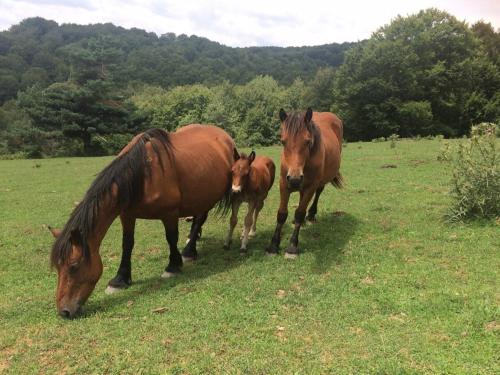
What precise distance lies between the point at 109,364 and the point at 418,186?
31.6 feet

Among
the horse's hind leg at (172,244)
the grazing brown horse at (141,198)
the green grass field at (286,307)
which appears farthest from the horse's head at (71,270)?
the horse's hind leg at (172,244)

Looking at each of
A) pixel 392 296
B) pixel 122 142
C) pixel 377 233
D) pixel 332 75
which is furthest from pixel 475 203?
pixel 332 75

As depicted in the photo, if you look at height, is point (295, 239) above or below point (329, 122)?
below

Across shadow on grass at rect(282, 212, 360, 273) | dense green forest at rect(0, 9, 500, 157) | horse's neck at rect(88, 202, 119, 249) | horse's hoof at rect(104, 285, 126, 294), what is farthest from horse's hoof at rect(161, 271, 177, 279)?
dense green forest at rect(0, 9, 500, 157)

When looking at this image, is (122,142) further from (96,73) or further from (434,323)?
(434,323)

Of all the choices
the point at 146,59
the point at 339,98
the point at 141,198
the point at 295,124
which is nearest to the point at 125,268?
the point at 141,198

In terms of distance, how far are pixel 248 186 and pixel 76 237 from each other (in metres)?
3.28

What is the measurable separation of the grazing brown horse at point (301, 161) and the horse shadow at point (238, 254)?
0.50m

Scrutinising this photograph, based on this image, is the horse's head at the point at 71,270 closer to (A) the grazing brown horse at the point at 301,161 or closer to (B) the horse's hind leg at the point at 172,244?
(B) the horse's hind leg at the point at 172,244

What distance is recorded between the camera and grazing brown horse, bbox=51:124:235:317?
458 centimetres

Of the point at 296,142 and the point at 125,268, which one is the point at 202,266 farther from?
A: the point at 296,142

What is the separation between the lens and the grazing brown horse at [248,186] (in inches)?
265

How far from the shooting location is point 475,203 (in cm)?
721

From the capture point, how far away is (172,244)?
5.88m
